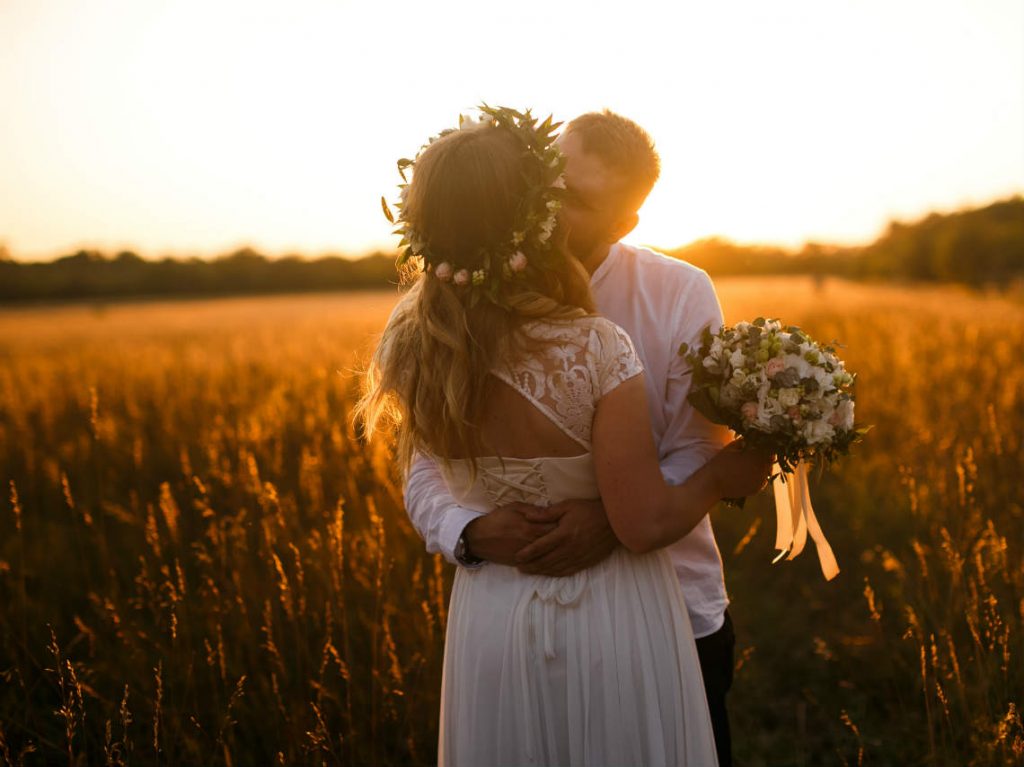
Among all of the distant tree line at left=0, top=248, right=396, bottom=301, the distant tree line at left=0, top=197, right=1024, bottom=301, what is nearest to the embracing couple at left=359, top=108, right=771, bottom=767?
the distant tree line at left=0, top=197, right=1024, bottom=301

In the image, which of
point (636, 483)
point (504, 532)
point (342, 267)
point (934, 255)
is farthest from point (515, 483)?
point (934, 255)

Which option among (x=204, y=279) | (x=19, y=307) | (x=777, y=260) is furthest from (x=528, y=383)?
(x=777, y=260)

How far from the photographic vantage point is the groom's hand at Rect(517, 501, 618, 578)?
87.8 inches

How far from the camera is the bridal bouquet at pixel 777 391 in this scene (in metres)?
2.22

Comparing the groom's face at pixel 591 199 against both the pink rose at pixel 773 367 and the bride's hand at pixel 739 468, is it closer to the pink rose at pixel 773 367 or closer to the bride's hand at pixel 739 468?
the pink rose at pixel 773 367

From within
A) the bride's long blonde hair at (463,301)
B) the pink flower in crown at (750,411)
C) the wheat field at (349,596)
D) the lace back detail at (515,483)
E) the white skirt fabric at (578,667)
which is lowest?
the wheat field at (349,596)

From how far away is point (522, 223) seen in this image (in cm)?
202

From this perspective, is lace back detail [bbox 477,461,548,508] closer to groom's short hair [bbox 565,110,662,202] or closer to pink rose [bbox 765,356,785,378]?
pink rose [bbox 765,356,785,378]

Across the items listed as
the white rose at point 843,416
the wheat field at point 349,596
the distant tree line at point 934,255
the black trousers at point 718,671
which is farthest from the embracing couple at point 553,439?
the distant tree line at point 934,255

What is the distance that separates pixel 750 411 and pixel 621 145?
2.85 feet

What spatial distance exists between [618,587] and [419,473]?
2.66 ft

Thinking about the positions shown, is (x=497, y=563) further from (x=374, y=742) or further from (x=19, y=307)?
(x=19, y=307)

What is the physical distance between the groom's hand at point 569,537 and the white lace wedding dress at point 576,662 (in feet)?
0.13

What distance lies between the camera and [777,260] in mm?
64688
